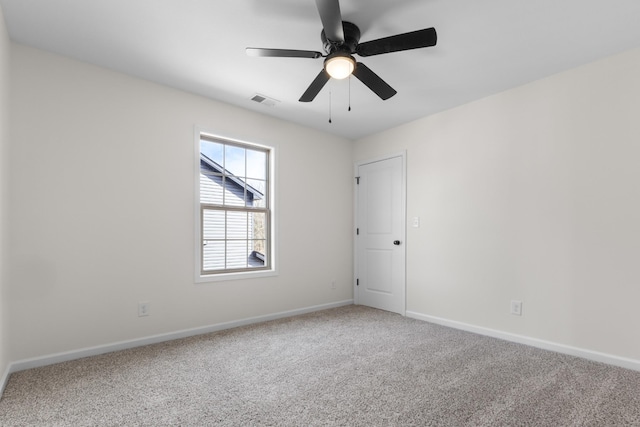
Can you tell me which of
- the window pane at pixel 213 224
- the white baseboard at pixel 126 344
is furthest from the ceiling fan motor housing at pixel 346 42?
the white baseboard at pixel 126 344

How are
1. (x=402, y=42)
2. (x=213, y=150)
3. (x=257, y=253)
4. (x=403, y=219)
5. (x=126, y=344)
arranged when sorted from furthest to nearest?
(x=403, y=219) < (x=257, y=253) < (x=213, y=150) < (x=126, y=344) < (x=402, y=42)

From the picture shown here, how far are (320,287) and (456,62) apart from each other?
10.0 feet

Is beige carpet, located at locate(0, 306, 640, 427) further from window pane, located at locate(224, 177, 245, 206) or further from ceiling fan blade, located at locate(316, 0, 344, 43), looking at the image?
ceiling fan blade, located at locate(316, 0, 344, 43)

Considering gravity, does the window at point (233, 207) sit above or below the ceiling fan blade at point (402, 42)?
below

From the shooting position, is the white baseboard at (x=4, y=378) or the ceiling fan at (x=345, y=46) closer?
the ceiling fan at (x=345, y=46)

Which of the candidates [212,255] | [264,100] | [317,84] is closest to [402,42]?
[317,84]

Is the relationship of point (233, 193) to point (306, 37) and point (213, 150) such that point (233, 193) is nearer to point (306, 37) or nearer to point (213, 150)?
point (213, 150)

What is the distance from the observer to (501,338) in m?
3.18

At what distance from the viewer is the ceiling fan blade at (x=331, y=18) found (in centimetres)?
170

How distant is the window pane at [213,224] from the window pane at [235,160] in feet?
1.70

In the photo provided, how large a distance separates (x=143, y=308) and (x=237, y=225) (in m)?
1.27

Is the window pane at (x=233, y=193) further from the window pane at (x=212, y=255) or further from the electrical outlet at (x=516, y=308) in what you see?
the electrical outlet at (x=516, y=308)

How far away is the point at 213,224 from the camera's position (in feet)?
11.8

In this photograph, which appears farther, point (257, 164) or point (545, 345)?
point (257, 164)
